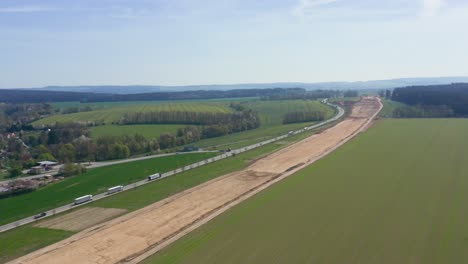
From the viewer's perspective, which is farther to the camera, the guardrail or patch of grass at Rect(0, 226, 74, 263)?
the guardrail

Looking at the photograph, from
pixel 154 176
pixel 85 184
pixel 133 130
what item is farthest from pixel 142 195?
pixel 133 130

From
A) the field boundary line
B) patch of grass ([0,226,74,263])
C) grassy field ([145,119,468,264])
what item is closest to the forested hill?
grassy field ([145,119,468,264])

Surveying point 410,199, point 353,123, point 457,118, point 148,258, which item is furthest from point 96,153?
point 457,118

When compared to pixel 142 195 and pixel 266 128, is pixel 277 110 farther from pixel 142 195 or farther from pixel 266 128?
pixel 142 195

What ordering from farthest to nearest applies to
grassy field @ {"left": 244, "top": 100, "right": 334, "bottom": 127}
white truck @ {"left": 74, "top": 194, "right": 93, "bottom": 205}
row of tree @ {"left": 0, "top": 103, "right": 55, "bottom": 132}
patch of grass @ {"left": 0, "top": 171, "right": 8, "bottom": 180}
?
grassy field @ {"left": 244, "top": 100, "right": 334, "bottom": 127} < row of tree @ {"left": 0, "top": 103, "right": 55, "bottom": 132} < patch of grass @ {"left": 0, "top": 171, "right": 8, "bottom": 180} < white truck @ {"left": 74, "top": 194, "right": 93, "bottom": 205}

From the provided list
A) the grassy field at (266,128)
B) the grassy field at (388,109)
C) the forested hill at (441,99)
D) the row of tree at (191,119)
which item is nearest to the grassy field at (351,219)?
the grassy field at (266,128)

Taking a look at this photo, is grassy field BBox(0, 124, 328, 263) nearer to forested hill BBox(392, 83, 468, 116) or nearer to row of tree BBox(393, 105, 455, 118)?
row of tree BBox(393, 105, 455, 118)

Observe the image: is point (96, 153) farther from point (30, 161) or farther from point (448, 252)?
point (448, 252)
